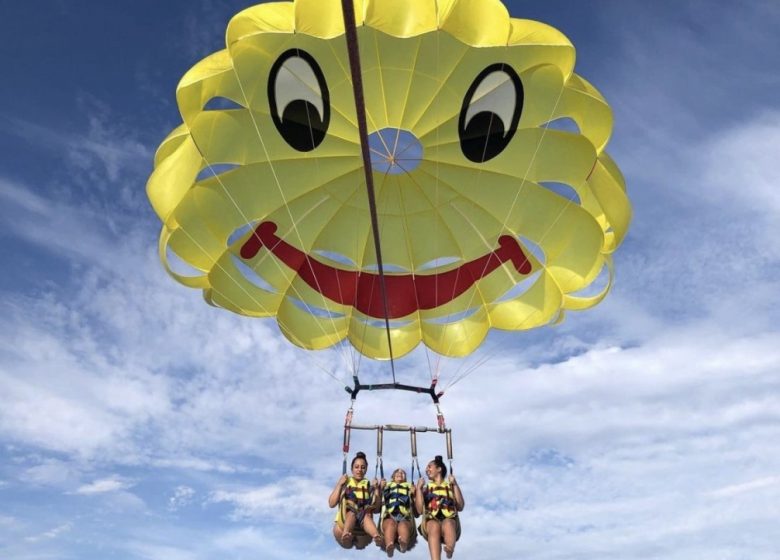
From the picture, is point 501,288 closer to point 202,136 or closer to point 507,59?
point 507,59

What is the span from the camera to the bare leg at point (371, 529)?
9734 mm

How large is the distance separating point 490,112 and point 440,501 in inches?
213

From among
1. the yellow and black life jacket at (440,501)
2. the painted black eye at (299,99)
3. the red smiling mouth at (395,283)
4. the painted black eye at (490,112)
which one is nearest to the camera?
the yellow and black life jacket at (440,501)

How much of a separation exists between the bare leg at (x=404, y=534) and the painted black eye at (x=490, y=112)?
529 cm

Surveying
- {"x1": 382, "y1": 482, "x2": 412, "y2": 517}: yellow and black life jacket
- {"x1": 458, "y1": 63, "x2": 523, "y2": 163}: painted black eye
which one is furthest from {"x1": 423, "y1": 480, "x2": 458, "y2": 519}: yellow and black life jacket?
{"x1": 458, "y1": 63, "x2": 523, "y2": 163}: painted black eye

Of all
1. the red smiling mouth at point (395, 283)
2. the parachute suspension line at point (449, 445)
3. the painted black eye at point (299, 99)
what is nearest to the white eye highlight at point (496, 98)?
the painted black eye at point (299, 99)

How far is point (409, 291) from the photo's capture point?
12938 millimetres

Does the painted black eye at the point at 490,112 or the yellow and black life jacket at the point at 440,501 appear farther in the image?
the painted black eye at the point at 490,112

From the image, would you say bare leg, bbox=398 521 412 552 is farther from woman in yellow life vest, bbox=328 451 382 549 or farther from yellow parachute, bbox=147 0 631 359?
yellow parachute, bbox=147 0 631 359

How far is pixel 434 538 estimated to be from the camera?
32.1 feet

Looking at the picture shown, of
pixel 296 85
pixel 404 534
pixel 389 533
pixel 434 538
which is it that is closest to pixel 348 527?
pixel 389 533

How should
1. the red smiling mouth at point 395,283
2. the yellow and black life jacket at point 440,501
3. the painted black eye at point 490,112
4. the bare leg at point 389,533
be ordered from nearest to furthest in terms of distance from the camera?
the bare leg at point 389,533 < the yellow and black life jacket at point 440,501 < the painted black eye at point 490,112 < the red smiling mouth at point 395,283

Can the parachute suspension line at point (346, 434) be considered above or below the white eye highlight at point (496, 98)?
below

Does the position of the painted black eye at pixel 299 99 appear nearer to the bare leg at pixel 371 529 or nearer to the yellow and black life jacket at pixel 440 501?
the yellow and black life jacket at pixel 440 501
